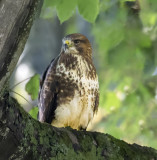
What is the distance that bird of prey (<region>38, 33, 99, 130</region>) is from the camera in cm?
418

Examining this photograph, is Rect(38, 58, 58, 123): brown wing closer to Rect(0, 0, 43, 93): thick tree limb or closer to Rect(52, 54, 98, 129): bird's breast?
Rect(52, 54, 98, 129): bird's breast

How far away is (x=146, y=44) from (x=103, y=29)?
70 cm

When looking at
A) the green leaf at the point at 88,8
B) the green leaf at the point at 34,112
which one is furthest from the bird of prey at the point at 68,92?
the green leaf at the point at 88,8

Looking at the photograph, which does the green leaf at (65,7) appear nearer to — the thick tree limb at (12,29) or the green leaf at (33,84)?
the green leaf at (33,84)

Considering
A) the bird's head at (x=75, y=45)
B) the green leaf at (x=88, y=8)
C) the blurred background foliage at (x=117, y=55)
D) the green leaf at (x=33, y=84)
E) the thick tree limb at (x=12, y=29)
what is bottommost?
the blurred background foliage at (x=117, y=55)

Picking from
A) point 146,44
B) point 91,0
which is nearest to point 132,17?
point 146,44

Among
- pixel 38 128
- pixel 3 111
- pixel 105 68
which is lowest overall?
pixel 105 68

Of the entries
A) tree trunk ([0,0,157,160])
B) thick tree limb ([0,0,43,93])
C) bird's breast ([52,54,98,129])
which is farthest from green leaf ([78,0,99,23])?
bird's breast ([52,54,98,129])

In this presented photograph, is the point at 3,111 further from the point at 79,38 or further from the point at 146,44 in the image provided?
the point at 146,44

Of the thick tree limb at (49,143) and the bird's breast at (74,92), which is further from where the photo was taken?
the bird's breast at (74,92)

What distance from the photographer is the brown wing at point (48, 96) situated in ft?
13.8

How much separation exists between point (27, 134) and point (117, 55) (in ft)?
8.04

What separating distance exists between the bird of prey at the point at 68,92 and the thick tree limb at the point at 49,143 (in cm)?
100

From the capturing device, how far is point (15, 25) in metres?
2.24
